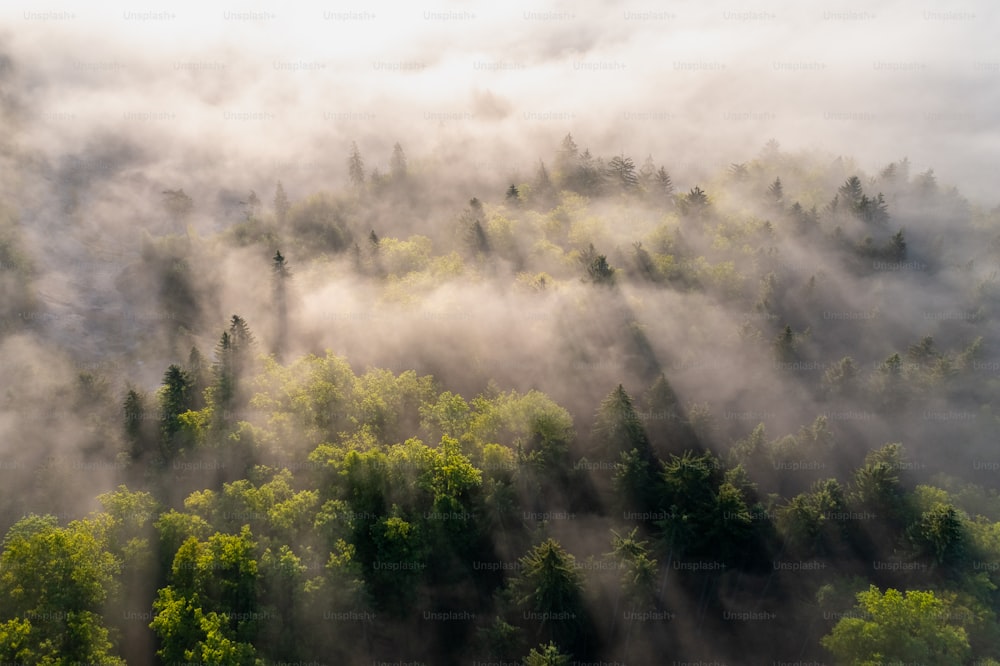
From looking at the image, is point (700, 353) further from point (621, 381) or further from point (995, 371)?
point (995, 371)

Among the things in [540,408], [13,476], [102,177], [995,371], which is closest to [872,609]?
[540,408]

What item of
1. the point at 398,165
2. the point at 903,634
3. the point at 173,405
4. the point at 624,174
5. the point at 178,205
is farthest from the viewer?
the point at 178,205

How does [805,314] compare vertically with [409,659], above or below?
above

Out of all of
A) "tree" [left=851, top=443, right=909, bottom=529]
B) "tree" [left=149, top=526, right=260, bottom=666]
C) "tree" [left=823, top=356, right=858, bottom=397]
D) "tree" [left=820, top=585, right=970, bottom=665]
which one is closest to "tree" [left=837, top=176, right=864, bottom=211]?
"tree" [left=823, top=356, right=858, bottom=397]

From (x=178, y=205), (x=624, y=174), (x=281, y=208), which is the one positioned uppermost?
(x=178, y=205)

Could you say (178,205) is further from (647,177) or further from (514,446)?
(514,446)

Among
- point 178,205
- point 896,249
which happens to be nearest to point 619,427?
point 896,249

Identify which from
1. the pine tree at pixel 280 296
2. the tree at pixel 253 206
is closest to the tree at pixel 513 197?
the pine tree at pixel 280 296
